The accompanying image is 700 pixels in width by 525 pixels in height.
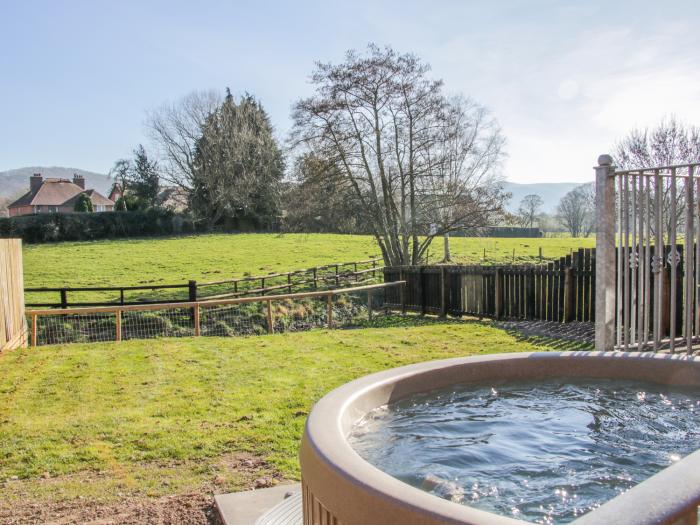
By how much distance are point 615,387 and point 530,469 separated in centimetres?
165

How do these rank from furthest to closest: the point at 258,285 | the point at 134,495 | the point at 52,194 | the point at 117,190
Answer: the point at 52,194, the point at 117,190, the point at 258,285, the point at 134,495

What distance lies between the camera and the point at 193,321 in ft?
49.8

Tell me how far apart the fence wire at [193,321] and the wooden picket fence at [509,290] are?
1497 millimetres

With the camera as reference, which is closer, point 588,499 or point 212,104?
point 588,499

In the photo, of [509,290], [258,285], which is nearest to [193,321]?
[258,285]

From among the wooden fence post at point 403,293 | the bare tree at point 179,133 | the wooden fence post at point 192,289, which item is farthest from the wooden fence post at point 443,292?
the bare tree at point 179,133

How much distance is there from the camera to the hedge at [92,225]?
3303 cm

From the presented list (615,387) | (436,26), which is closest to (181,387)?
(615,387)

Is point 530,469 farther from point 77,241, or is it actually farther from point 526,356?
point 77,241

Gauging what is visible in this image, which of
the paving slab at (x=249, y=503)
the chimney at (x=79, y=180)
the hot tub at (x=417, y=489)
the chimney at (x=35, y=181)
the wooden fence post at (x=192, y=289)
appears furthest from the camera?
the chimney at (x=79, y=180)

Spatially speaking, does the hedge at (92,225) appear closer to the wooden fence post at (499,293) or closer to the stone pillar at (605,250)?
the wooden fence post at (499,293)

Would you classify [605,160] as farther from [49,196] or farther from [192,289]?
[49,196]

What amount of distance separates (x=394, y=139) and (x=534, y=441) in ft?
54.2

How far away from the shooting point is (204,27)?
10758mm
